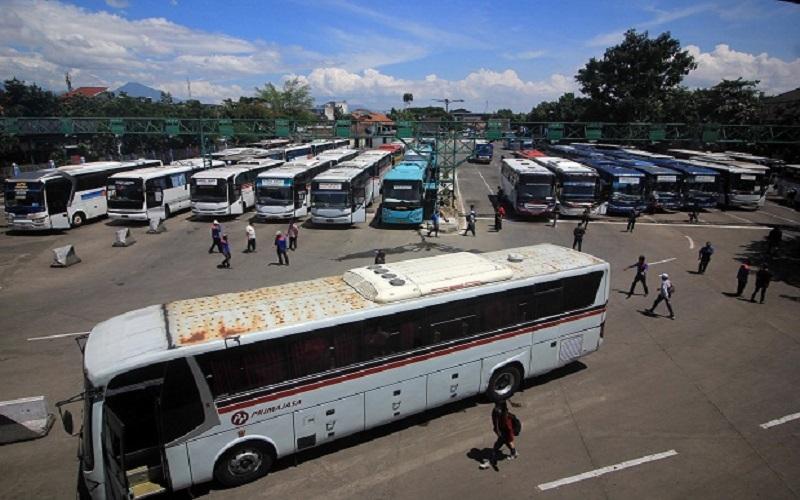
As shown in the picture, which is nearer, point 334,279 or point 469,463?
point 469,463

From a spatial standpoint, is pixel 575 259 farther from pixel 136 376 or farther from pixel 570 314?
pixel 136 376

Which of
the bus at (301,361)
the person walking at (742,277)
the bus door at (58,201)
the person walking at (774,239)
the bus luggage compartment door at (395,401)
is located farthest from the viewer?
the bus door at (58,201)

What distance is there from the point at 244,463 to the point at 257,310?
8.49 ft

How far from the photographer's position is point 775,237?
2256 cm

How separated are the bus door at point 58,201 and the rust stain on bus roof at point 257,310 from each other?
23104 mm

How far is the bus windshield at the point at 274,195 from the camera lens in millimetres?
28328

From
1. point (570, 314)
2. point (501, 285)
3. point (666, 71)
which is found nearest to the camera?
point (501, 285)

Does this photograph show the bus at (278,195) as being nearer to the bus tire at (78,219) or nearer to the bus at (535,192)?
the bus tire at (78,219)

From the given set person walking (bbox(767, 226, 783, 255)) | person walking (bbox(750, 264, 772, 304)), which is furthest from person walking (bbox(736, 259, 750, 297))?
person walking (bbox(767, 226, 783, 255))

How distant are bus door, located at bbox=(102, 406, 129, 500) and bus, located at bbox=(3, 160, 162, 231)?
976 inches

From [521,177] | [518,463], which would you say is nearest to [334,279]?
[518,463]

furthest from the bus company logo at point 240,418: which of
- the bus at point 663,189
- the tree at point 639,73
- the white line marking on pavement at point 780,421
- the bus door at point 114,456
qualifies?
the tree at point 639,73

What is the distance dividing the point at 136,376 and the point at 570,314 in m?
8.84

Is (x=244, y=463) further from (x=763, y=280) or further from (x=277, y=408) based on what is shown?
(x=763, y=280)
